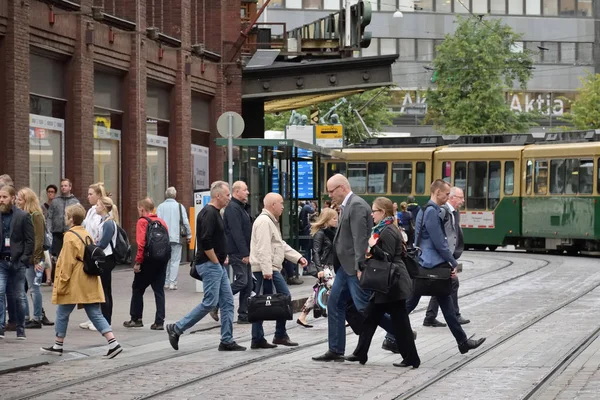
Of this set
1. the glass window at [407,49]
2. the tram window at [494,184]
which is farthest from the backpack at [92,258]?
the glass window at [407,49]

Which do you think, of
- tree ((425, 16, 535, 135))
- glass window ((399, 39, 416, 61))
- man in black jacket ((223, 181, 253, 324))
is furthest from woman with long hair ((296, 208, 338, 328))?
glass window ((399, 39, 416, 61))

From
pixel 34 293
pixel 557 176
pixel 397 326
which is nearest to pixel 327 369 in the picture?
pixel 397 326

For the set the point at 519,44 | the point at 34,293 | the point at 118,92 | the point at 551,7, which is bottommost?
the point at 34,293

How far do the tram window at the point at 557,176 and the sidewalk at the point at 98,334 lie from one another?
17446 millimetres

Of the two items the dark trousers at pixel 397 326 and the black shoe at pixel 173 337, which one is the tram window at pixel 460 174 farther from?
the dark trousers at pixel 397 326

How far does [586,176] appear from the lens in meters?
39.4

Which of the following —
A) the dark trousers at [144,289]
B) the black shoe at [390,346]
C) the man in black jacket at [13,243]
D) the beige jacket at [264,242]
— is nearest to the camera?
the black shoe at [390,346]

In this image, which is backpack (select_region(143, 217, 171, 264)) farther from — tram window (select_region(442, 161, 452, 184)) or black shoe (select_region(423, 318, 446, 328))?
tram window (select_region(442, 161, 452, 184))

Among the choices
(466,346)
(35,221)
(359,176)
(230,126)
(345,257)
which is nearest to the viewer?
(345,257)

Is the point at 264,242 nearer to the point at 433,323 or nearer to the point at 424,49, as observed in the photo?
the point at 433,323

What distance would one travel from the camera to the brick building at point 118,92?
2398cm

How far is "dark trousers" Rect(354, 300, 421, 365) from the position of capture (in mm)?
13117

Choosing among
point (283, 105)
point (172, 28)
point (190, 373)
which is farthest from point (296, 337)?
point (283, 105)

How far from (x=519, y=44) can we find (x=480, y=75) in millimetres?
16488
